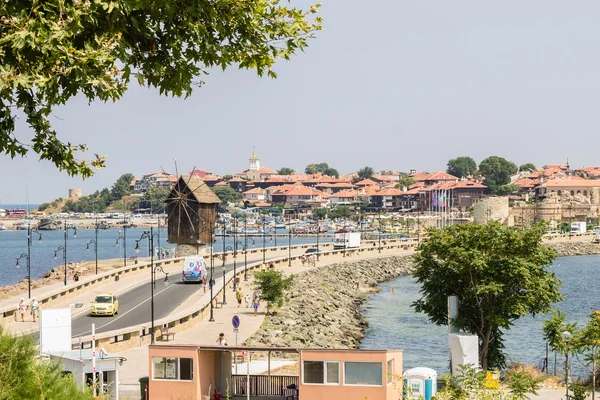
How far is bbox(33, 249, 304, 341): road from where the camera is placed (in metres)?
45.5

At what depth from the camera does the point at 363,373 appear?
22188mm

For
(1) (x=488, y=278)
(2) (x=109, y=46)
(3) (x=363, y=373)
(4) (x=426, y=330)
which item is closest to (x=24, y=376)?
(2) (x=109, y=46)

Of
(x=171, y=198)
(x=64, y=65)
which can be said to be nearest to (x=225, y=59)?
(x=64, y=65)

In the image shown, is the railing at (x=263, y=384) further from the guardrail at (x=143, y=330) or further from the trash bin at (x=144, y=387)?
the guardrail at (x=143, y=330)

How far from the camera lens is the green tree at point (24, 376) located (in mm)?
10086

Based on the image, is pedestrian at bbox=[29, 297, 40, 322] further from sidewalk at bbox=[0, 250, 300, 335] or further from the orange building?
the orange building

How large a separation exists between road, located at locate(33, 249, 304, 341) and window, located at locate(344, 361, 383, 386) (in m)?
21.6

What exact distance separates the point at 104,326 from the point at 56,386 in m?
35.3

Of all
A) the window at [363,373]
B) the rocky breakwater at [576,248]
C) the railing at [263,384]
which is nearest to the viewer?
the window at [363,373]

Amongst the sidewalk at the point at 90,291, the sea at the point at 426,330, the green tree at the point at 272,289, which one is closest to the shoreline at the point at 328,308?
the green tree at the point at 272,289

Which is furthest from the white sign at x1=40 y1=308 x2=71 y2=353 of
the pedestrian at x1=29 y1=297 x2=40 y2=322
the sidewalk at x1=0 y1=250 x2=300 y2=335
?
the pedestrian at x1=29 y1=297 x2=40 y2=322

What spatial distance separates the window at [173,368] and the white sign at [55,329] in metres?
5.54

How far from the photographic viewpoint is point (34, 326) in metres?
44.5

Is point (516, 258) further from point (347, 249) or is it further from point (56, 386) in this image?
point (347, 249)
